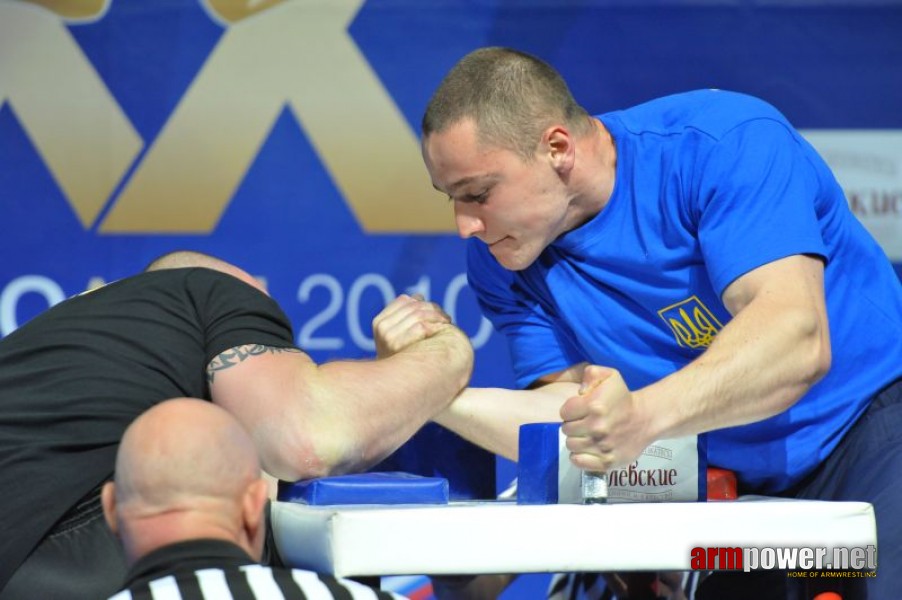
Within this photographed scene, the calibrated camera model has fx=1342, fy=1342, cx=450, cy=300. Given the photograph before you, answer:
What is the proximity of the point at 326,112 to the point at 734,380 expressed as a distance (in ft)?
5.95

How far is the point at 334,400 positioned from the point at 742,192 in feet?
2.35

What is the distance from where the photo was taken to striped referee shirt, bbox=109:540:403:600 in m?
1.30

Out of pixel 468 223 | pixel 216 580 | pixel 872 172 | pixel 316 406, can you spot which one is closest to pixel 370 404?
pixel 316 406

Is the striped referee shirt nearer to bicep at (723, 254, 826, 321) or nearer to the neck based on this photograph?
bicep at (723, 254, 826, 321)

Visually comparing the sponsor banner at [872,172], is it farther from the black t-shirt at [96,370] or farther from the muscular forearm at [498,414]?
the black t-shirt at [96,370]

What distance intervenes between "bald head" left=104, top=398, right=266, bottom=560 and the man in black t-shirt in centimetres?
43

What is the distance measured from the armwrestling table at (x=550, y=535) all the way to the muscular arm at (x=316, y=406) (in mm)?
312

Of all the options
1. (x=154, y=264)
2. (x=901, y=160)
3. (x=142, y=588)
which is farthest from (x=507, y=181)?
(x=901, y=160)

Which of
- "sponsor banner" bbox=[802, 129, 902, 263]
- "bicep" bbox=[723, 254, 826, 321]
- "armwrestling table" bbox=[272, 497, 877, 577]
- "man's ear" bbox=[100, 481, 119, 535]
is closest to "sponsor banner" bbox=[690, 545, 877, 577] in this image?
"armwrestling table" bbox=[272, 497, 877, 577]

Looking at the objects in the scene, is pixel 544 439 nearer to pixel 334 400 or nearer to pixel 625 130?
pixel 334 400

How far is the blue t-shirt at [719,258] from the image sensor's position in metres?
2.10

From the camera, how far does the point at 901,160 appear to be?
3.39m

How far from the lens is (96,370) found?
6.40 feet

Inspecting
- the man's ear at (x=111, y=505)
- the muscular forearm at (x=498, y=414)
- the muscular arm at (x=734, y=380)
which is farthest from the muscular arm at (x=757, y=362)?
the man's ear at (x=111, y=505)
